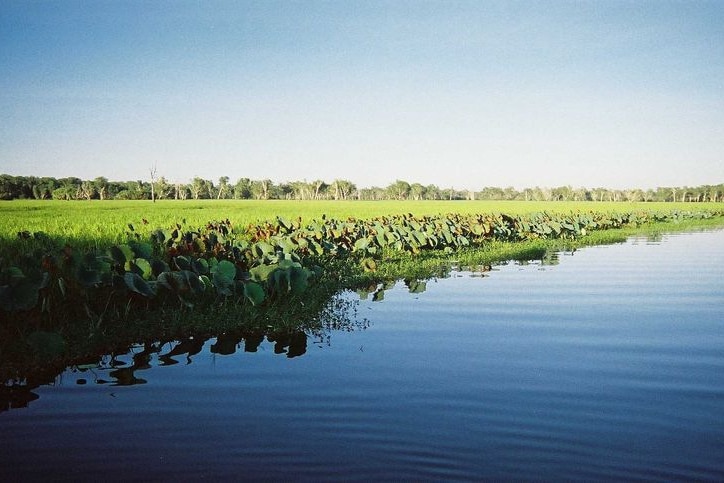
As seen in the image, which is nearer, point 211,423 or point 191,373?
point 211,423

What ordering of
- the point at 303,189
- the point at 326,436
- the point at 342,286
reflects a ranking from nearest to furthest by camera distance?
1. the point at 326,436
2. the point at 342,286
3. the point at 303,189

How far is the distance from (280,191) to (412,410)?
161756mm

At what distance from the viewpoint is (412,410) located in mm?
4883

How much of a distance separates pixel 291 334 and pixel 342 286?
401 centimetres

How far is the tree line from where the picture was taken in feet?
Answer: 374

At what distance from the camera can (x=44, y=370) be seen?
6039 millimetres

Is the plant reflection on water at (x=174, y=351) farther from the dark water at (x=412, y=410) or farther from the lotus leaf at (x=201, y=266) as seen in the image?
the lotus leaf at (x=201, y=266)

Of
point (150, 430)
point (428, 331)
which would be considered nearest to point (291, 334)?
point (428, 331)

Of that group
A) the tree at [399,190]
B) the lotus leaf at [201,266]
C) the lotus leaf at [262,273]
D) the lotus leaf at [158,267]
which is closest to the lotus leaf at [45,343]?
the lotus leaf at [158,267]

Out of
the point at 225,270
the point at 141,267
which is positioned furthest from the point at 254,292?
the point at 141,267

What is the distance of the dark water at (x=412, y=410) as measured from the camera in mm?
3885

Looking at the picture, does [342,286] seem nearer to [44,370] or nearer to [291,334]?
[291,334]

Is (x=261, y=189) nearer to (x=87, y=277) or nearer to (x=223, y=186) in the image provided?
(x=223, y=186)

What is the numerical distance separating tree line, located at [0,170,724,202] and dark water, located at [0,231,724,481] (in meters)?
111
